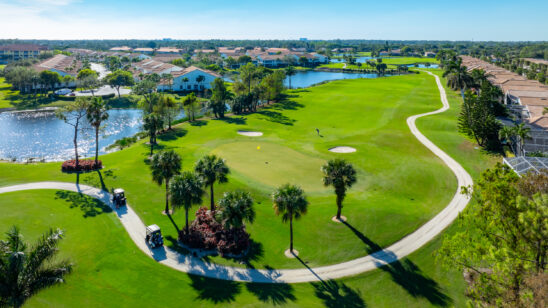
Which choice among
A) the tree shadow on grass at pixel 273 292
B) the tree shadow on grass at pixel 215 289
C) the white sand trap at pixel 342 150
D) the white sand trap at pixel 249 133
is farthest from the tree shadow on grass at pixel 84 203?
the white sand trap at pixel 342 150

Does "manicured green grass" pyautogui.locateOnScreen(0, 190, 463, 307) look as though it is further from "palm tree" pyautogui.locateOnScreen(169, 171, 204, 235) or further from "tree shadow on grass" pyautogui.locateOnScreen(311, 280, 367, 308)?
"palm tree" pyautogui.locateOnScreen(169, 171, 204, 235)

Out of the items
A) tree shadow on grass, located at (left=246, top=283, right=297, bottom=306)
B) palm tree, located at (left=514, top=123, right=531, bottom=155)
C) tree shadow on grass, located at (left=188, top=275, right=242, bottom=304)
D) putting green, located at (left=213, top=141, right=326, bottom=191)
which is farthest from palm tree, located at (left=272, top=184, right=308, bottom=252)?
palm tree, located at (left=514, top=123, right=531, bottom=155)

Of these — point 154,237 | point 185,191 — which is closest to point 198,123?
point 185,191

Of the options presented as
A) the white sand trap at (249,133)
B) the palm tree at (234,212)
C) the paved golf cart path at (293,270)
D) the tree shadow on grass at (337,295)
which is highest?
the white sand trap at (249,133)

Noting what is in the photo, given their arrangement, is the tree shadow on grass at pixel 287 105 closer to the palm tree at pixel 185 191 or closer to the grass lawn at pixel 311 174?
the grass lawn at pixel 311 174

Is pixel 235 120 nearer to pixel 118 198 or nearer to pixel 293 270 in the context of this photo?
pixel 118 198

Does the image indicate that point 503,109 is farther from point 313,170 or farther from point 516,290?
point 516,290
